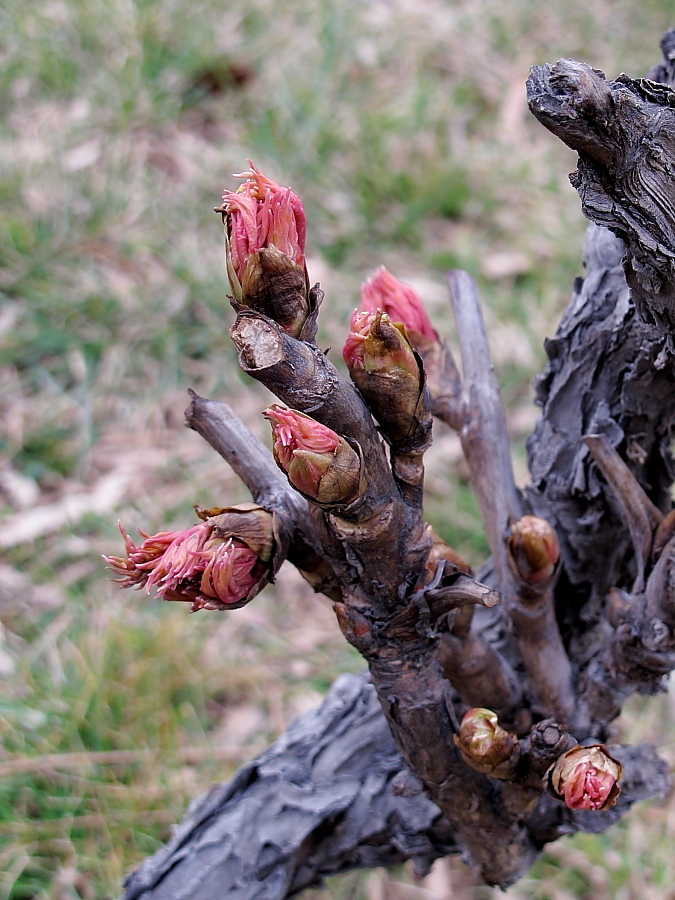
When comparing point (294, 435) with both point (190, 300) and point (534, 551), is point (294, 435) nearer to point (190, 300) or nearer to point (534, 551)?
point (534, 551)

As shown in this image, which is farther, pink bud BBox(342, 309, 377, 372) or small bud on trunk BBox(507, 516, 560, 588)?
small bud on trunk BBox(507, 516, 560, 588)

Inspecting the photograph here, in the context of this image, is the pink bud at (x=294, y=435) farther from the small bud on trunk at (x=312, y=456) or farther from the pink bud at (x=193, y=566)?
the pink bud at (x=193, y=566)

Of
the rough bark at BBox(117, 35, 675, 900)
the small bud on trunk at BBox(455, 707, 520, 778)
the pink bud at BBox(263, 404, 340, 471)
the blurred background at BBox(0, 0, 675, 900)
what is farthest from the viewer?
the blurred background at BBox(0, 0, 675, 900)

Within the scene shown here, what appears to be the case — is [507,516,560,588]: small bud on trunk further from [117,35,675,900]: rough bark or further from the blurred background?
the blurred background

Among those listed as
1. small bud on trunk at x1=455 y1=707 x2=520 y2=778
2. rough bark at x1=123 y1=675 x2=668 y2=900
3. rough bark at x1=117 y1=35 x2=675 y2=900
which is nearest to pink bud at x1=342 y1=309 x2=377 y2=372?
rough bark at x1=117 y1=35 x2=675 y2=900

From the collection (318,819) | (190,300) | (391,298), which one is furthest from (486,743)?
(190,300)

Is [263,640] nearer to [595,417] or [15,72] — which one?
[595,417]

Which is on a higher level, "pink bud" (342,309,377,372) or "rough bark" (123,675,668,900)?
"pink bud" (342,309,377,372)
